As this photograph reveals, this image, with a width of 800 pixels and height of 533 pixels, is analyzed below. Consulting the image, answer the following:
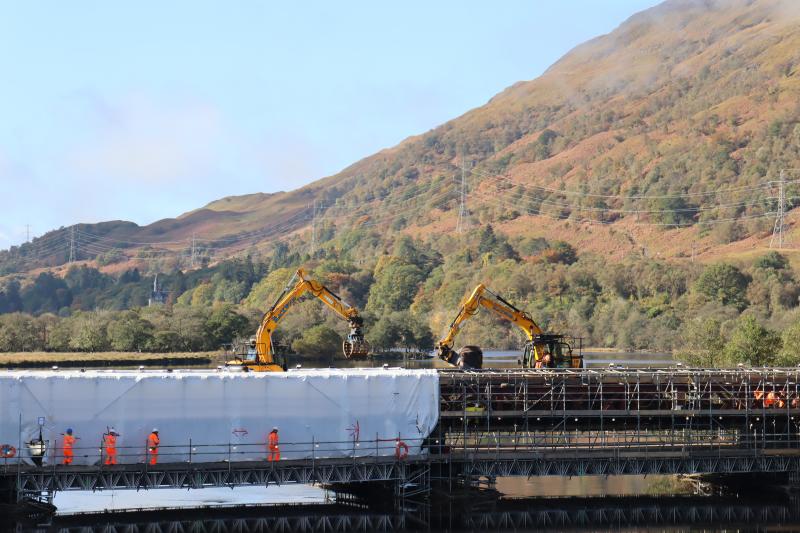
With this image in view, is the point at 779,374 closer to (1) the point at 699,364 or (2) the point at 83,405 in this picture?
(2) the point at 83,405

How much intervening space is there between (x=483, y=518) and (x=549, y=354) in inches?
819

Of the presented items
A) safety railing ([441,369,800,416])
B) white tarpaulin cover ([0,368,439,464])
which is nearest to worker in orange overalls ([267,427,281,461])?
white tarpaulin cover ([0,368,439,464])

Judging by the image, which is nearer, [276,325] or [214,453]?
[214,453]

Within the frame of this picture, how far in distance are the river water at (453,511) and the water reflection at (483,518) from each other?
0.11 ft

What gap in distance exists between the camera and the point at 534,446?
49969mm

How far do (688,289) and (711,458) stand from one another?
14503 cm

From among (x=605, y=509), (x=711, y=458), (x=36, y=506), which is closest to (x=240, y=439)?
(x=36, y=506)

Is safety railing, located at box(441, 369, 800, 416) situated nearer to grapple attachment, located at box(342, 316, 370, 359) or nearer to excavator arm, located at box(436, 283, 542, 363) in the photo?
excavator arm, located at box(436, 283, 542, 363)

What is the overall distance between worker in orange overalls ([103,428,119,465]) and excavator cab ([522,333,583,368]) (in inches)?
1067

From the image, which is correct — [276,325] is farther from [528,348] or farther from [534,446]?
[534,446]

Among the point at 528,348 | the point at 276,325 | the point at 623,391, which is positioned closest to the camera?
the point at 623,391

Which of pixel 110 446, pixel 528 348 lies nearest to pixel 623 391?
pixel 528 348

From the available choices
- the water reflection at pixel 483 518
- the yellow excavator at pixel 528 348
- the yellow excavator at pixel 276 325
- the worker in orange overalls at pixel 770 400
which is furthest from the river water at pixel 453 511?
the yellow excavator at pixel 276 325

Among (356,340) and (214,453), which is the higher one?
(356,340)
